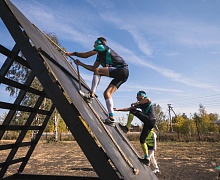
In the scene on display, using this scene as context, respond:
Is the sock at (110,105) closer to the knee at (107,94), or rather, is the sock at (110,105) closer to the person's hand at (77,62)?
the knee at (107,94)

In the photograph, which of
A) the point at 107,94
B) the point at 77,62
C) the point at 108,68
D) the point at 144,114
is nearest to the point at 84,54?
the point at 77,62

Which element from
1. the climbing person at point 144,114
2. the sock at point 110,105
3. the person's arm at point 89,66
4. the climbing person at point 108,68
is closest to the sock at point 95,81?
the climbing person at point 108,68

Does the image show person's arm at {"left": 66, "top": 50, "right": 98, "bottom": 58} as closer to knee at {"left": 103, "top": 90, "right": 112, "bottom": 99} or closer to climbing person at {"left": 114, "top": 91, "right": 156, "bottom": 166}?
knee at {"left": 103, "top": 90, "right": 112, "bottom": 99}

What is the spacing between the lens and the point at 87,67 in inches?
135

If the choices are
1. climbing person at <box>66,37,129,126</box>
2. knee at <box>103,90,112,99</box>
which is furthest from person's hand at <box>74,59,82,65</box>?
knee at <box>103,90,112,99</box>

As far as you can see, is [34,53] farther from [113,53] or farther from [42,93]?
[42,93]

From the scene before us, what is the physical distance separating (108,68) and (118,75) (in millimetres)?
211

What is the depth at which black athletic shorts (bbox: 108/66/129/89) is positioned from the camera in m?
3.27

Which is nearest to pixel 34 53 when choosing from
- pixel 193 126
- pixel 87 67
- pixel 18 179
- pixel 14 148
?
pixel 87 67

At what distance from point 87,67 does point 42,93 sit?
1673mm

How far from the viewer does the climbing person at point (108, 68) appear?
325 centimetres

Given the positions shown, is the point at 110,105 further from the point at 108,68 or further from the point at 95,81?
the point at 108,68

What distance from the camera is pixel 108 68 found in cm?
326

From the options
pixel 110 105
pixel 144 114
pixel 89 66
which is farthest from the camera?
pixel 144 114
